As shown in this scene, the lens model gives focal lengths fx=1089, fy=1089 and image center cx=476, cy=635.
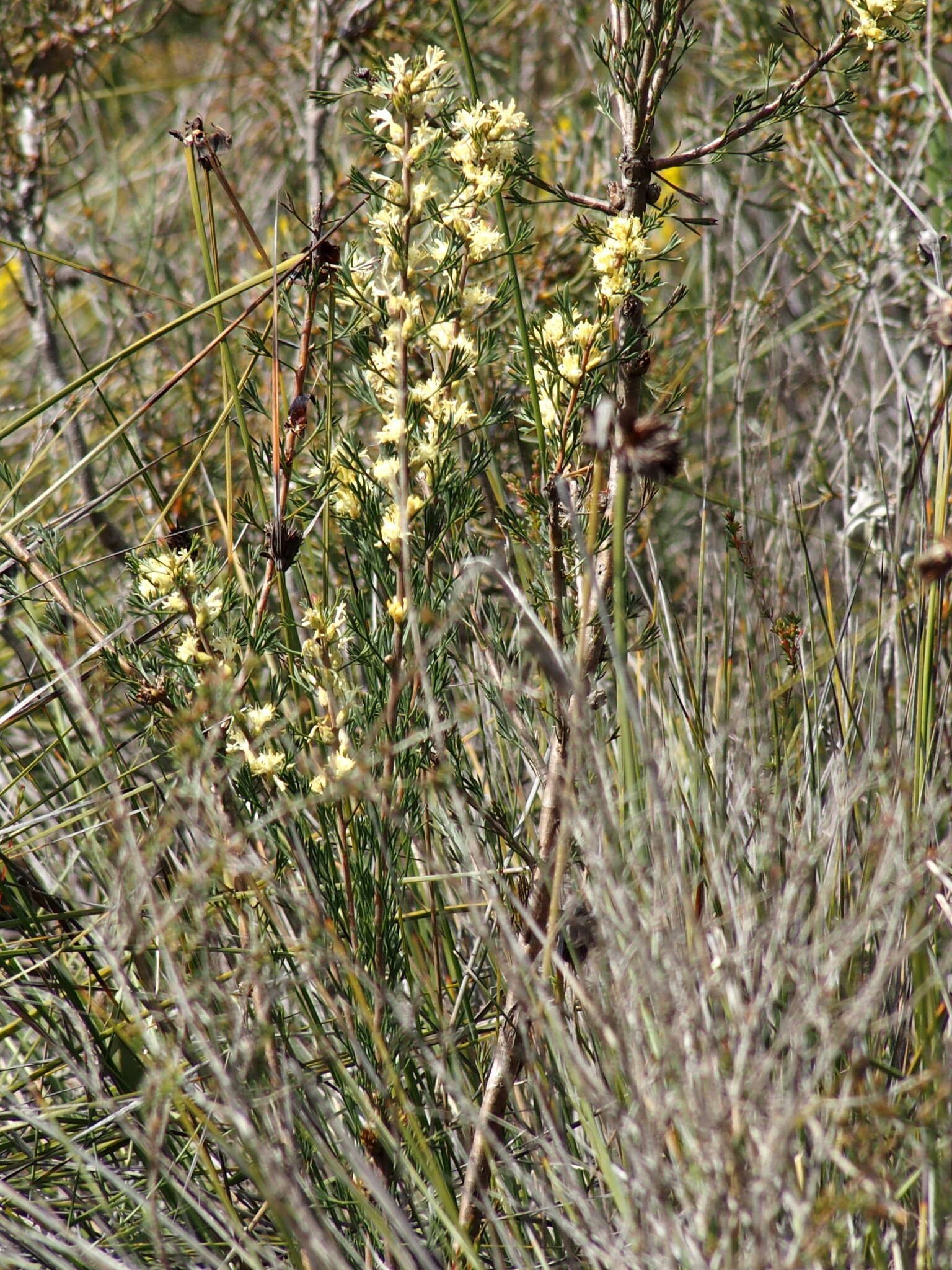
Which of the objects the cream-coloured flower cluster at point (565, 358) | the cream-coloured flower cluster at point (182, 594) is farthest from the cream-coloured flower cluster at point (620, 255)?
the cream-coloured flower cluster at point (182, 594)

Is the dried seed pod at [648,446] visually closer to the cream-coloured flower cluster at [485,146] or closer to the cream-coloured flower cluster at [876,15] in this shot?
the cream-coloured flower cluster at [485,146]

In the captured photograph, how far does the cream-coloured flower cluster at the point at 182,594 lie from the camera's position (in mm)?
745

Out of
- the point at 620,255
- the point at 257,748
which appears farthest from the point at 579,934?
the point at 620,255

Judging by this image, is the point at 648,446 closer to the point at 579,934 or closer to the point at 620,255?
the point at 620,255

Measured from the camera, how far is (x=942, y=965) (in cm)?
75

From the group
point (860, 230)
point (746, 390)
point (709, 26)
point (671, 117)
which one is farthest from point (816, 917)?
point (709, 26)

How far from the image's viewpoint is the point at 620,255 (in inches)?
28.9

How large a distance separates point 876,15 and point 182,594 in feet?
2.05

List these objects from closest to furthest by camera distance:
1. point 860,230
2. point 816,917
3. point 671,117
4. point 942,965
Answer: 1. point 816,917
2. point 942,965
3. point 860,230
4. point 671,117

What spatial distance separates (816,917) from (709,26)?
2.54 metres

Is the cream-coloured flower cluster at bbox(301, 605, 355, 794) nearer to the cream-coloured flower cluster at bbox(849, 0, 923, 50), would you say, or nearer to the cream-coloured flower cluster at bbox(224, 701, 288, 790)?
the cream-coloured flower cluster at bbox(224, 701, 288, 790)

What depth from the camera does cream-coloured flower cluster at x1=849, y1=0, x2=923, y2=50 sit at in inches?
29.2

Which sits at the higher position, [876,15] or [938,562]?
[876,15]

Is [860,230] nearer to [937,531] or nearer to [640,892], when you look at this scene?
[937,531]
